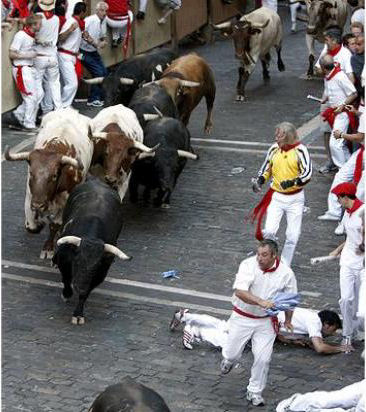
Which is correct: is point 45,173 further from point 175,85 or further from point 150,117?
point 175,85

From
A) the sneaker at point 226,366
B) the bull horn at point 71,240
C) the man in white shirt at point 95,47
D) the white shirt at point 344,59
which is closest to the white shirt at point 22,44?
the man in white shirt at point 95,47

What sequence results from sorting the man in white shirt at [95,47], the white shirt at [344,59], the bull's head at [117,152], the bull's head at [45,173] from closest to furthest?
the bull's head at [45,173]
the bull's head at [117,152]
the white shirt at [344,59]
the man in white shirt at [95,47]

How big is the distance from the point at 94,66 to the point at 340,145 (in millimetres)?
6603

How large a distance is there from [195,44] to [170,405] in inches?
717

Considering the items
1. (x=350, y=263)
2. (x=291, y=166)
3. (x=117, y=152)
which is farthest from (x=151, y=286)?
(x=350, y=263)

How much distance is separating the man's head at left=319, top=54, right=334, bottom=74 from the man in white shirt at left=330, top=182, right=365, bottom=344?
212 inches

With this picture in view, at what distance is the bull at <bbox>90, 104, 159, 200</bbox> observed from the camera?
1537 cm

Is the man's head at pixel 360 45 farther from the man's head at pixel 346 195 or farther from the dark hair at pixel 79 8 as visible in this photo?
the dark hair at pixel 79 8

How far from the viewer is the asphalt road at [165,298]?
37.0 feet

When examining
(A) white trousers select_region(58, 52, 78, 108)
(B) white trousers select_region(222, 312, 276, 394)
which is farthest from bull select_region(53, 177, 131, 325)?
(A) white trousers select_region(58, 52, 78, 108)

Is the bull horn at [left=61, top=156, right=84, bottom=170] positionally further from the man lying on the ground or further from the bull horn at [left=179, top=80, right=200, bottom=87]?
the bull horn at [left=179, top=80, right=200, bottom=87]

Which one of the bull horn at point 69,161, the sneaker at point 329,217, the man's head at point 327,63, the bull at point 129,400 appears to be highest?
the bull at point 129,400

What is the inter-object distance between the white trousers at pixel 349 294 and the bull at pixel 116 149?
4274mm

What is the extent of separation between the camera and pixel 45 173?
13.9 meters
